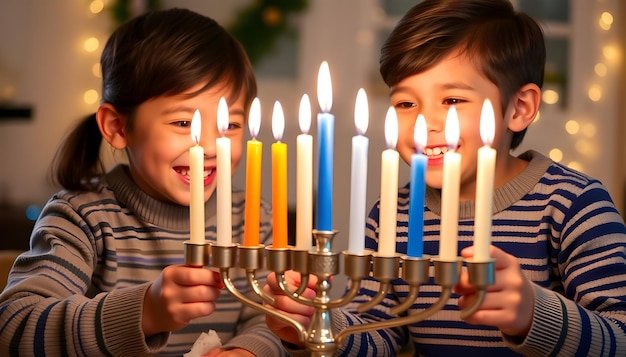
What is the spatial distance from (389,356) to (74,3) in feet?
9.99

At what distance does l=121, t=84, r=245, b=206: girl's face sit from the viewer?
4.76ft

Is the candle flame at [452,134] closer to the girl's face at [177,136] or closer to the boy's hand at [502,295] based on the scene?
the boy's hand at [502,295]

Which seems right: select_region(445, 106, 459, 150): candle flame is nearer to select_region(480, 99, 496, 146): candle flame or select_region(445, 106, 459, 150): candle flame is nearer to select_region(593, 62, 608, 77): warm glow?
select_region(480, 99, 496, 146): candle flame

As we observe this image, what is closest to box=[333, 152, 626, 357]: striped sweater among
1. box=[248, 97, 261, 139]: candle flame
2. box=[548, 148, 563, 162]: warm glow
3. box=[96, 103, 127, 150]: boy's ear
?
box=[248, 97, 261, 139]: candle flame

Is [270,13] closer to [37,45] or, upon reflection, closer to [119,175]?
[37,45]

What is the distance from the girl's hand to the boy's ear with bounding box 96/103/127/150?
53 centimetres

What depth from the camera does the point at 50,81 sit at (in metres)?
3.94

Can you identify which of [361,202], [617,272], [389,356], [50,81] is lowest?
[389,356]

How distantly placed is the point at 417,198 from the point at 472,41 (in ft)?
1.64

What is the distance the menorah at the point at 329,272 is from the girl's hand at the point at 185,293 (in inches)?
1.3

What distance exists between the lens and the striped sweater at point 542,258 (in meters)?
1.16

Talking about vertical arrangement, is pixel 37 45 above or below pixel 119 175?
above

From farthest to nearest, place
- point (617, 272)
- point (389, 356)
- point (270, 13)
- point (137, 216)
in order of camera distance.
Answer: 1. point (270, 13)
2. point (137, 216)
3. point (389, 356)
4. point (617, 272)

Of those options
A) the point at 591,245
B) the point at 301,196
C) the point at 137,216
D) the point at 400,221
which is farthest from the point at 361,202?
the point at 137,216
